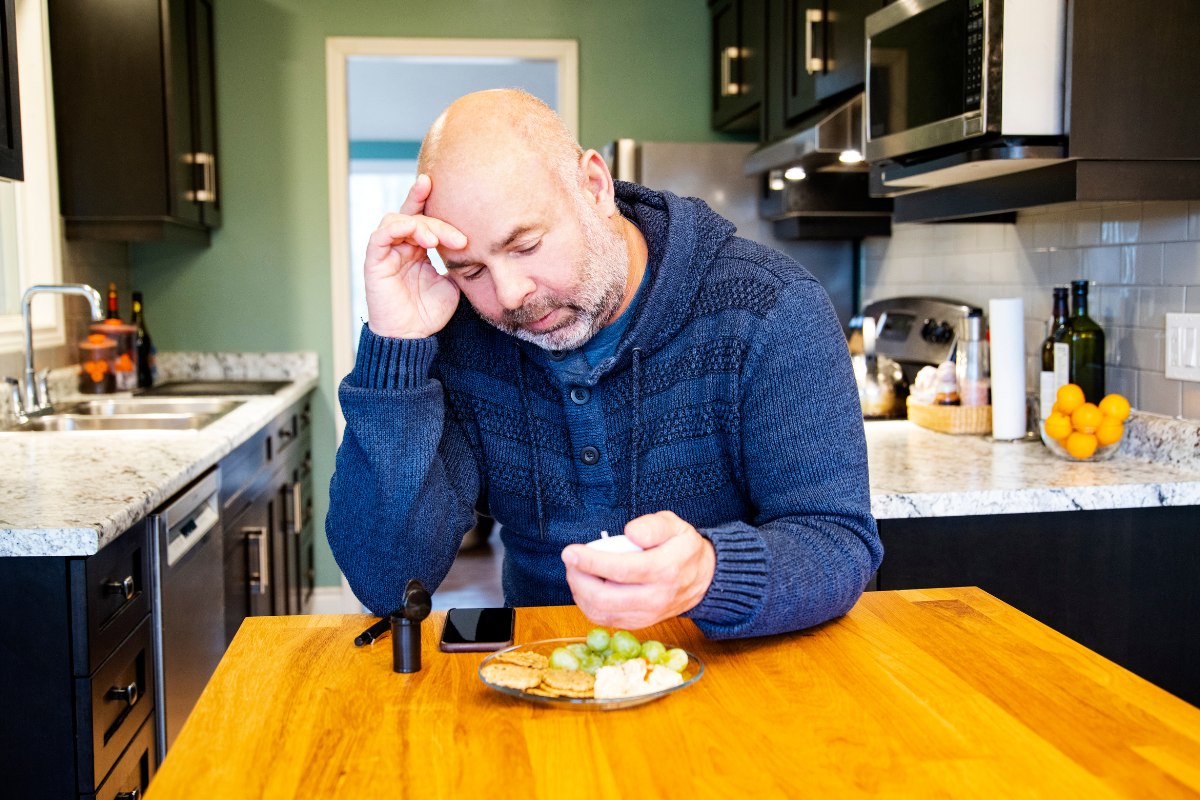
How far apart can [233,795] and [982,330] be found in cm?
222

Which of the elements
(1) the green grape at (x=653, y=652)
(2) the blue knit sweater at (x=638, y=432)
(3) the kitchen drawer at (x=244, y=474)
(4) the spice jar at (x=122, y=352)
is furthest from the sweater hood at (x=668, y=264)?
(4) the spice jar at (x=122, y=352)

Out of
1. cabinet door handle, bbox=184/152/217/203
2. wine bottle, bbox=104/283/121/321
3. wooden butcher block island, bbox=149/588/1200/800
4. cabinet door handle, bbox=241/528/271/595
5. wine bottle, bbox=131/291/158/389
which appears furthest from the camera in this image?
wine bottle, bbox=131/291/158/389

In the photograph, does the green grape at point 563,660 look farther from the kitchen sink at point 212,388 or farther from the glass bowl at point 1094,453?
the kitchen sink at point 212,388

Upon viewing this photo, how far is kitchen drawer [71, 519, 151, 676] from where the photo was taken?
5.39 ft

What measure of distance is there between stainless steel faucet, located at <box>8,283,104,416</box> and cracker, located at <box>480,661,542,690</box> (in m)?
1.97

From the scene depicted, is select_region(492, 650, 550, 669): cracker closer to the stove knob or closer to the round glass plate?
the round glass plate

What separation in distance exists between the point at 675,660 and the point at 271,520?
2545 millimetres

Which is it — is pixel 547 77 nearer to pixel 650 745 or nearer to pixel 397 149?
pixel 397 149

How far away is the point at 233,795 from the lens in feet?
2.90

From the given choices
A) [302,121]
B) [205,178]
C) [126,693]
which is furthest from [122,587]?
[302,121]

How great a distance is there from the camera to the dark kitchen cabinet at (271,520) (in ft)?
9.19

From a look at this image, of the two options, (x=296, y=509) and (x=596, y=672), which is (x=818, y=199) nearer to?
(x=296, y=509)

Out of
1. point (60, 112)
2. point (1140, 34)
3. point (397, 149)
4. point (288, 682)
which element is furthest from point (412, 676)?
point (397, 149)

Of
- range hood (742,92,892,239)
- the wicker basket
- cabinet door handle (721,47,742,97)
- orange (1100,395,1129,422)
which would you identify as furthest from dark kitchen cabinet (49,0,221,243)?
orange (1100,395,1129,422)
